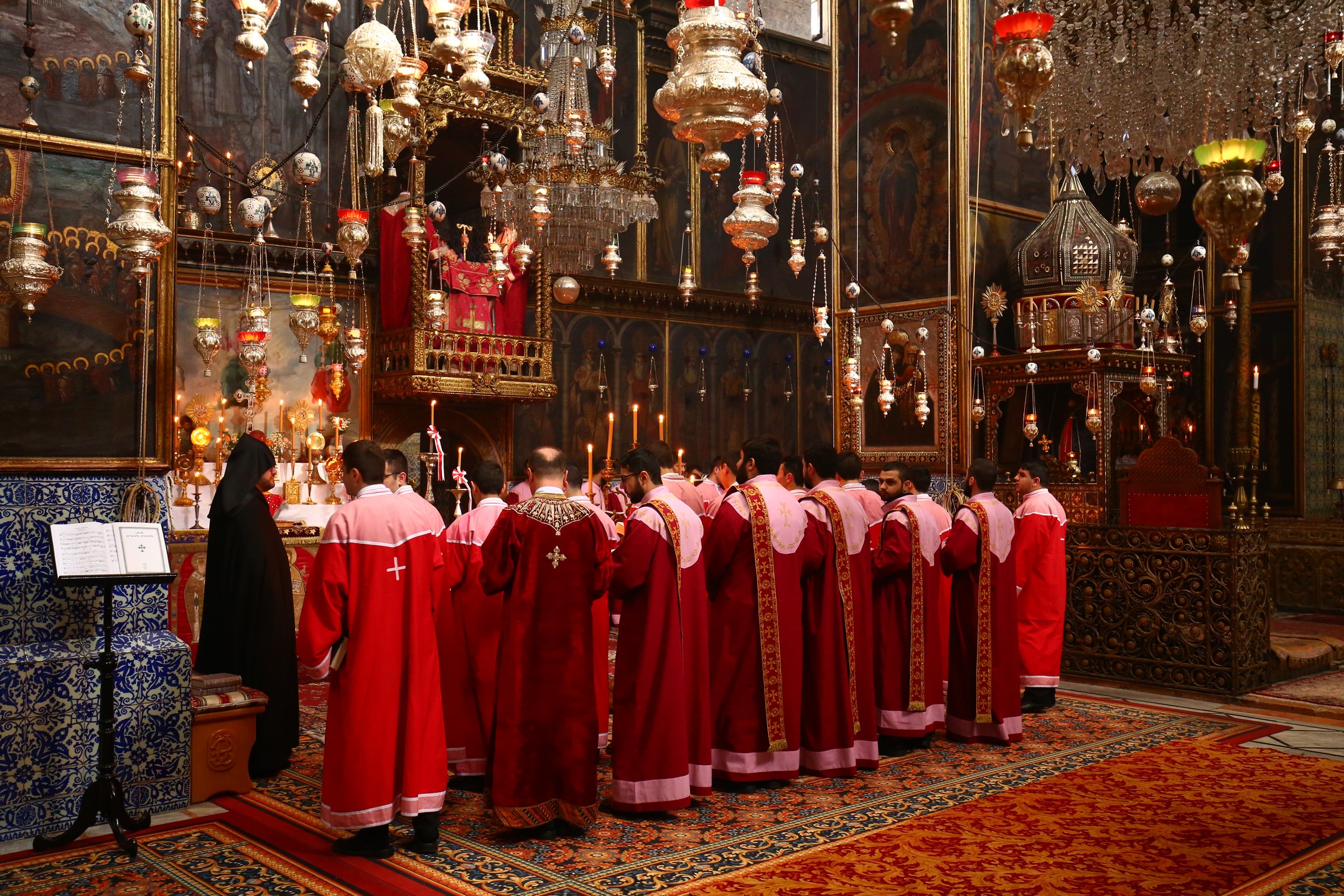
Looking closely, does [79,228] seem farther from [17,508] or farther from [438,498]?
[438,498]

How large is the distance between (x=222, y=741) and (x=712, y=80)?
404 centimetres

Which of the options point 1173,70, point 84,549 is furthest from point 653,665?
point 1173,70

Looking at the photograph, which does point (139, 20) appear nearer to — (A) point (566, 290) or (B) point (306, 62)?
(B) point (306, 62)

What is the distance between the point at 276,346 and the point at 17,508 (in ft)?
25.8

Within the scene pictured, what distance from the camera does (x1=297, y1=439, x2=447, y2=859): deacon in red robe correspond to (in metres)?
4.85

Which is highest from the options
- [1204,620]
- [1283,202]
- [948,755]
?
[1283,202]

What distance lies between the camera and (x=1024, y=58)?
173 inches

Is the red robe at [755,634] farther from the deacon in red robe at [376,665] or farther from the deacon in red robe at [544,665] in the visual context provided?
the deacon in red robe at [376,665]

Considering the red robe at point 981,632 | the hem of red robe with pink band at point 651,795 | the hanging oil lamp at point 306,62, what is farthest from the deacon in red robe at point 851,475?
the hanging oil lamp at point 306,62

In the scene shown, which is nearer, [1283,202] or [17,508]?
[17,508]

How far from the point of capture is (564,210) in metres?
10.3

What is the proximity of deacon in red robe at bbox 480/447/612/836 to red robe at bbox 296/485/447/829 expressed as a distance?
31cm

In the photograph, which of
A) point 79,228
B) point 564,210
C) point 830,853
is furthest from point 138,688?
point 564,210

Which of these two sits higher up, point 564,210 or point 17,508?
point 564,210
